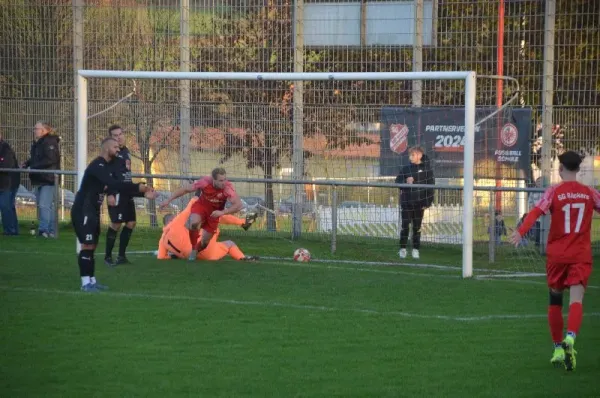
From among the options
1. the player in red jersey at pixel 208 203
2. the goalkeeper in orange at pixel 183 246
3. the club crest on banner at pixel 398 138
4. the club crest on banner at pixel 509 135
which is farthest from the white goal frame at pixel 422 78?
the club crest on banner at pixel 509 135

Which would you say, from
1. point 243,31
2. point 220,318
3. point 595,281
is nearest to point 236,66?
point 243,31

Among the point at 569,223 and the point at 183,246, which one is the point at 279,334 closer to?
the point at 569,223

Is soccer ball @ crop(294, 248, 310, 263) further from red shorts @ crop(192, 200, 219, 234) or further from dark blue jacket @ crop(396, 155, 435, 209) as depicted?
dark blue jacket @ crop(396, 155, 435, 209)

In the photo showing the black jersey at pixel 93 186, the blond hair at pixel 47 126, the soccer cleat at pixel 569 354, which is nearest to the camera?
the soccer cleat at pixel 569 354

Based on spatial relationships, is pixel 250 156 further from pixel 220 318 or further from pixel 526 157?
pixel 220 318

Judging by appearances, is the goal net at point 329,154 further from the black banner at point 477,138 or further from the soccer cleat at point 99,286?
the soccer cleat at point 99,286

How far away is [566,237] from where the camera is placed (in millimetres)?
8641

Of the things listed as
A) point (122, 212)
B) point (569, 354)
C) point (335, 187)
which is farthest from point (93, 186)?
point (569, 354)

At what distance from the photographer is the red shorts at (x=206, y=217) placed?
1573cm

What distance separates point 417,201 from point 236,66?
17.3 feet

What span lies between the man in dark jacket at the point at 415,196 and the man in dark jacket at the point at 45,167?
6.76 meters

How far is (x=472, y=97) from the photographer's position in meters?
14.1

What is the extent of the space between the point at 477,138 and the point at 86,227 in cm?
848

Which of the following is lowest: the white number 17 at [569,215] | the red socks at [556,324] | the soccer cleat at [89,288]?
the soccer cleat at [89,288]
